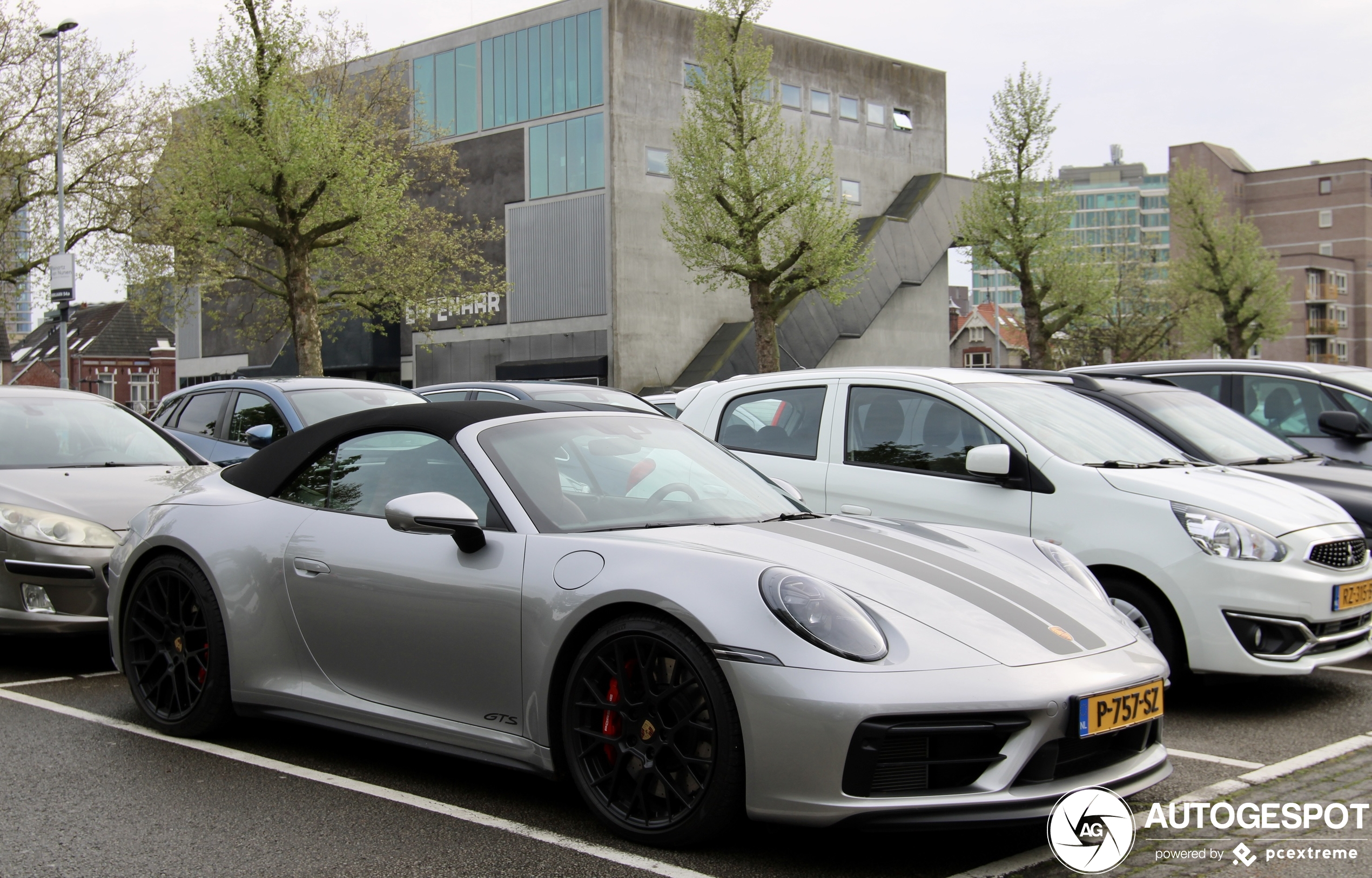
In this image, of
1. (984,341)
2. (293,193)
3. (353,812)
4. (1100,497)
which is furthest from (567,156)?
(984,341)

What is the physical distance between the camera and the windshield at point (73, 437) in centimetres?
706

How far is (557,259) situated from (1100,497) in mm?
37858

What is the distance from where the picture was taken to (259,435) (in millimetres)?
9367

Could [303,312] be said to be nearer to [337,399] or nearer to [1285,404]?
[337,399]

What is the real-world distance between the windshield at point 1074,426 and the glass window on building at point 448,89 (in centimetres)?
4027

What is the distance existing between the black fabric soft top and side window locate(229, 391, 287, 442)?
5152 mm

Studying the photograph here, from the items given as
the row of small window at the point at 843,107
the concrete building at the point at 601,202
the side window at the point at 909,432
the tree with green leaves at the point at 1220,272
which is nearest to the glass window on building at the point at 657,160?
the concrete building at the point at 601,202

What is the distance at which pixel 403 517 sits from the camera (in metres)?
3.93

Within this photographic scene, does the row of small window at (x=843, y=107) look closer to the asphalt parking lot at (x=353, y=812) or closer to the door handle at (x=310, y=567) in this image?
the asphalt parking lot at (x=353, y=812)

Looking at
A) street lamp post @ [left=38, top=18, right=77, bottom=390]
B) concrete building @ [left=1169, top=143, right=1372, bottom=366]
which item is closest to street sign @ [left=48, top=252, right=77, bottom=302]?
A: street lamp post @ [left=38, top=18, right=77, bottom=390]

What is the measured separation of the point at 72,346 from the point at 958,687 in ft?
315

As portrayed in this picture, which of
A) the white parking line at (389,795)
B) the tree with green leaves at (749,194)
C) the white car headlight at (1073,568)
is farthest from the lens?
the tree with green leaves at (749,194)

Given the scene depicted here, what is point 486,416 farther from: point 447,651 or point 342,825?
point 342,825

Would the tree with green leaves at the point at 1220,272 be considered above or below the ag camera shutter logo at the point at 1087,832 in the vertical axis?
above
